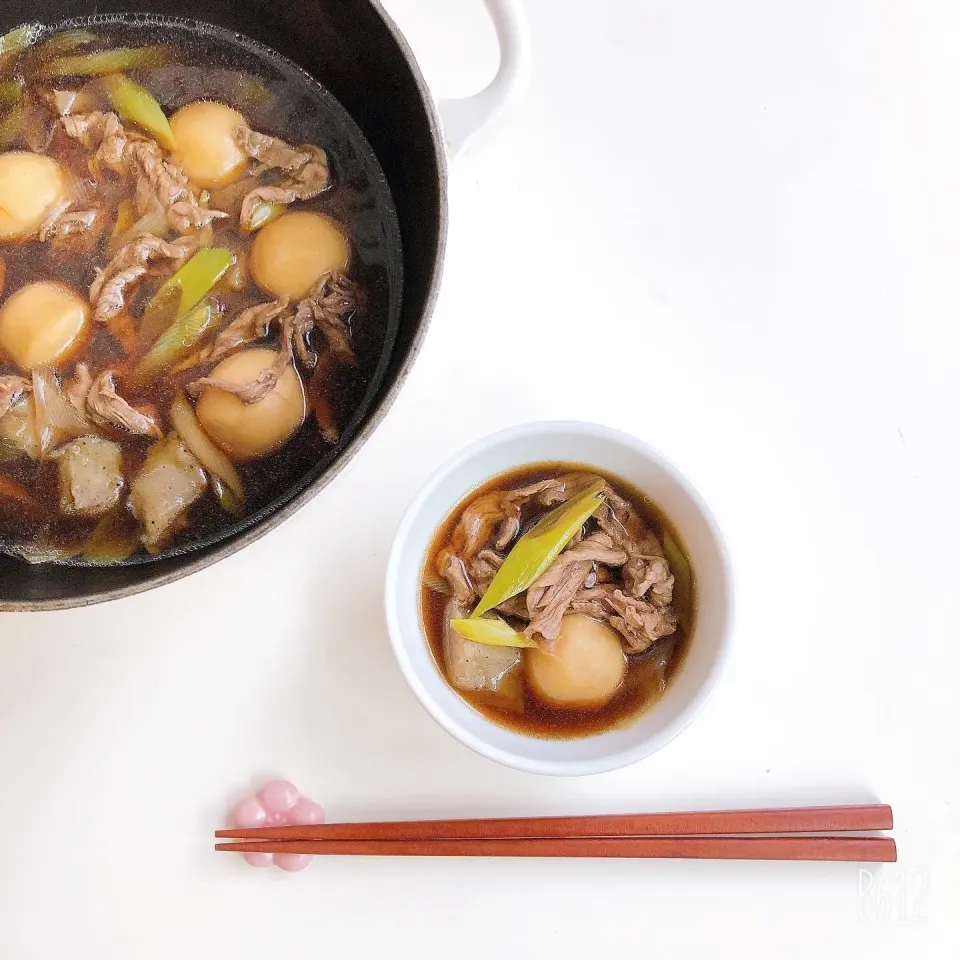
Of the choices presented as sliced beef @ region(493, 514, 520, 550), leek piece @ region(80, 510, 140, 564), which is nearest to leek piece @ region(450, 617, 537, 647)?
sliced beef @ region(493, 514, 520, 550)

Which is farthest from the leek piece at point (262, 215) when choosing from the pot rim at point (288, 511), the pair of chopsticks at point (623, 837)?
the pair of chopsticks at point (623, 837)

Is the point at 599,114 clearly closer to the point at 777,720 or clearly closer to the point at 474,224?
the point at 474,224

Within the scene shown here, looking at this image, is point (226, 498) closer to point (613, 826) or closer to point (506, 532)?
point (506, 532)

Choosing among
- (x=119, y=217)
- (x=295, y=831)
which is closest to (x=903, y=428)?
(x=295, y=831)

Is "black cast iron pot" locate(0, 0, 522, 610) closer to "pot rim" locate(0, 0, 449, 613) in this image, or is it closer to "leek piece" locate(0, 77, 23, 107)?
"pot rim" locate(0, 0, 449, 613)

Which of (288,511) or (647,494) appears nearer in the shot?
(288,511)

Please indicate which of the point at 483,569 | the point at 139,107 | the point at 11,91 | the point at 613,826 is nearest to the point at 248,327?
the point at 139,107

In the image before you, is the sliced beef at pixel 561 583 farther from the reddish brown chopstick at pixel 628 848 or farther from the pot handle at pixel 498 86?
the pot handle at pixel 498 86
